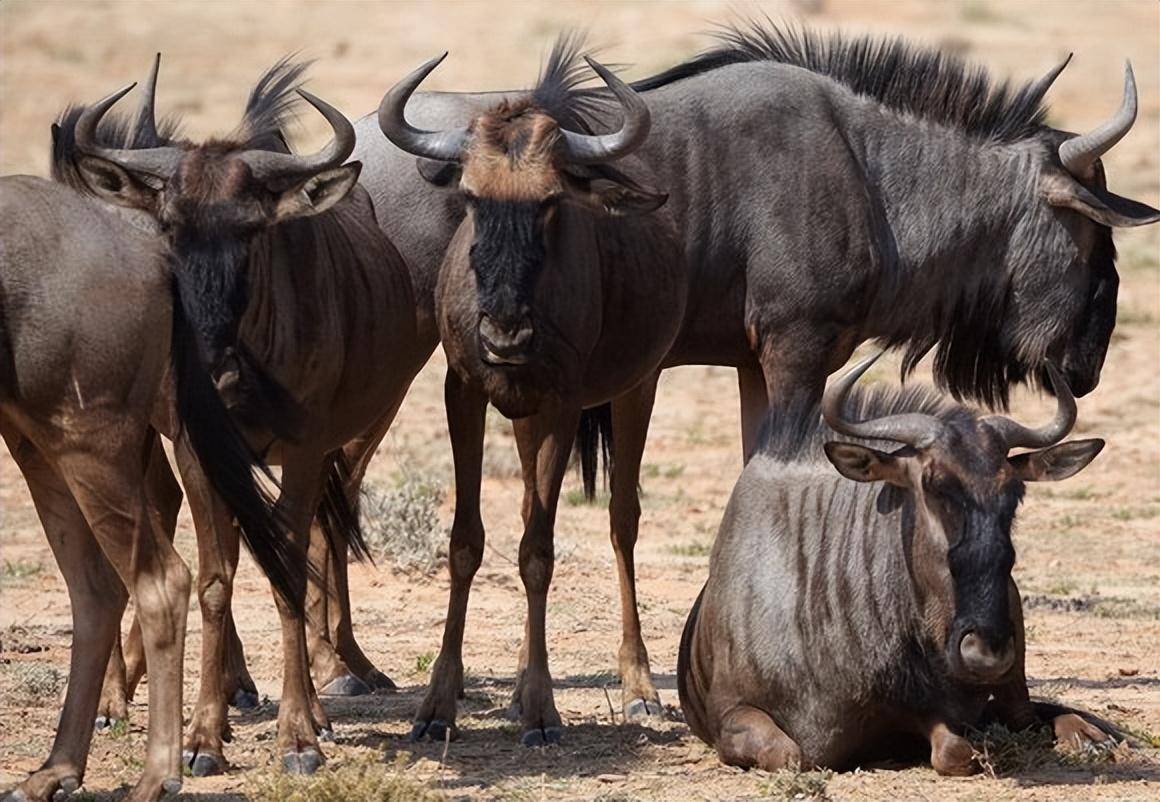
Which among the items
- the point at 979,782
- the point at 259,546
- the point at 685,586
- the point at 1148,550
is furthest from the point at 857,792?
the point at 1148,550

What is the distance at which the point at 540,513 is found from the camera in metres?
7.64

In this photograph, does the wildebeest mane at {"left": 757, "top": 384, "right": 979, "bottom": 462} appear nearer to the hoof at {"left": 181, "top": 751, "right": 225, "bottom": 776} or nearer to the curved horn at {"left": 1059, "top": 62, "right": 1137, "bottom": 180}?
the hoof at {"left": 181, "top": 751, "right": 225, "bottom": 776}

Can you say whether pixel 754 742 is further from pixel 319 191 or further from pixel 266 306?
pixel 319 191

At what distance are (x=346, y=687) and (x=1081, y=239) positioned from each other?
3.70m

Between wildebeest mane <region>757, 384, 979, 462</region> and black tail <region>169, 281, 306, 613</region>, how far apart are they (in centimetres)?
176

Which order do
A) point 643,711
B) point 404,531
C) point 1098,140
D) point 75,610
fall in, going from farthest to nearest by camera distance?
point 404,531, point 1098,140, point 643,711, point 75,610

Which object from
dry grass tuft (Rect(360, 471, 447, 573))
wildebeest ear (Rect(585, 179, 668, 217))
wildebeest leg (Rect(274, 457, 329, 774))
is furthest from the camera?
dry grass tuft (Rect(360, 471, 447, 573))

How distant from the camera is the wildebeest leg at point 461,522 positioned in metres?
7.64

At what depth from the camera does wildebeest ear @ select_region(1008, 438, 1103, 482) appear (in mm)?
6578

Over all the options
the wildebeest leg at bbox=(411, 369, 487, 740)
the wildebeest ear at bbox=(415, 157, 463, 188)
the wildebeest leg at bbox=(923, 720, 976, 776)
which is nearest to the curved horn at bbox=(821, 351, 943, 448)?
the wildebeest leg at bbox=(923, 720, 976, 776)

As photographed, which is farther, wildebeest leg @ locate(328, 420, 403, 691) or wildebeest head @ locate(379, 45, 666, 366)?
wildebeest leg @ locate(328, 420, 403, 691)

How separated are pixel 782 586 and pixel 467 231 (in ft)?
5.52

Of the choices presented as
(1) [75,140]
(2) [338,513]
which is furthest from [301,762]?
(1) [75,140]

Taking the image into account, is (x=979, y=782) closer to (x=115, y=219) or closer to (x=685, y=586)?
(x=115, y=219)
